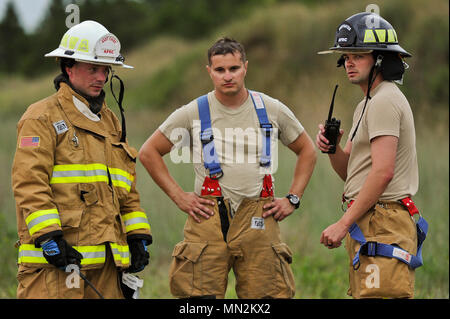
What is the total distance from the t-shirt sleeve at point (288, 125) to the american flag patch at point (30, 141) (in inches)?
70.1

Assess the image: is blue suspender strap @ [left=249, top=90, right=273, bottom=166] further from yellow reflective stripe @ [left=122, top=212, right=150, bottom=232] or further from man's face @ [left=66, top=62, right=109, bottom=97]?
man's face @ [left=66, top=62, right=109, bottom=97]

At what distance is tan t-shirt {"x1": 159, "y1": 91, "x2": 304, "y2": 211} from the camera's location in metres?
4.87

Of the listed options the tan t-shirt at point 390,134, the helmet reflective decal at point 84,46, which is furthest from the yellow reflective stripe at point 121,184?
the tan t-shirt at point 390,134

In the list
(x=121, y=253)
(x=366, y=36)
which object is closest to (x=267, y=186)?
(x=121, y=253)

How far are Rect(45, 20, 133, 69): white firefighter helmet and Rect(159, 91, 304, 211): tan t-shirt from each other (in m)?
0.67

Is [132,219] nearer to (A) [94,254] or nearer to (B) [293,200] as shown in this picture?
(A) [94,254]

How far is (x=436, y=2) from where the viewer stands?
19.5m

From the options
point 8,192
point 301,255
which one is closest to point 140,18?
point 8,192

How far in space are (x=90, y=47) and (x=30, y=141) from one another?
77 cm

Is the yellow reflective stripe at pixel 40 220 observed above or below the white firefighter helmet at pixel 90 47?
below

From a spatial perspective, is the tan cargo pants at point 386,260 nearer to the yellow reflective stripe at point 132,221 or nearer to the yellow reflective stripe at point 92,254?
the yellow reflective stripe at point 132,221

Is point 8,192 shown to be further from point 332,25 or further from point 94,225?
point 332,25

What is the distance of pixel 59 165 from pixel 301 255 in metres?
5.24

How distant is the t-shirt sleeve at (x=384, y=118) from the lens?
4.34m
